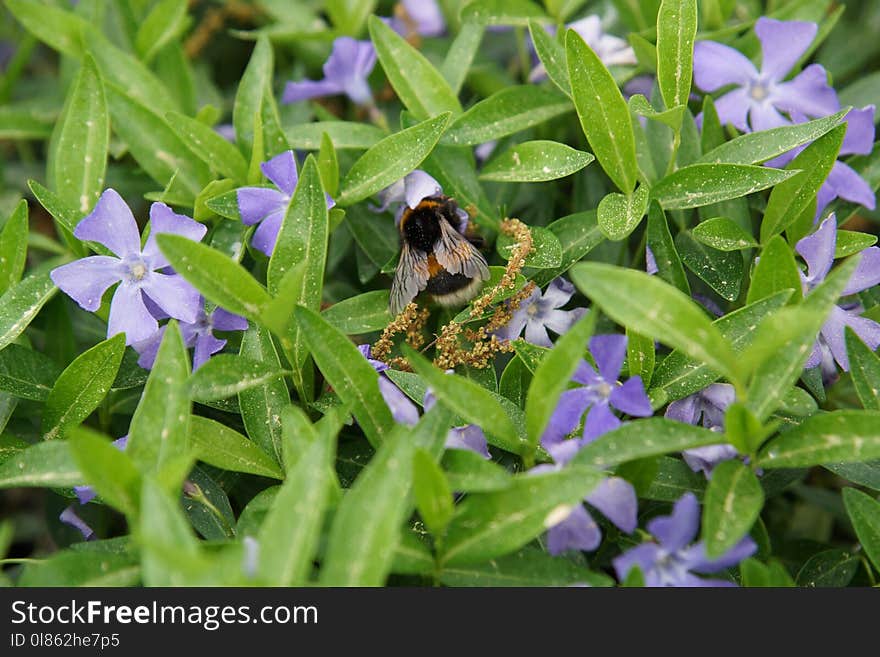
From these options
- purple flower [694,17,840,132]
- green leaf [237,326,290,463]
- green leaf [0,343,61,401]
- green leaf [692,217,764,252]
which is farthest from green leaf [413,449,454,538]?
purple flower [694,17,840,132]

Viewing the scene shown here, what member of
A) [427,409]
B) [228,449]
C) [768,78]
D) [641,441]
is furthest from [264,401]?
[768,78]

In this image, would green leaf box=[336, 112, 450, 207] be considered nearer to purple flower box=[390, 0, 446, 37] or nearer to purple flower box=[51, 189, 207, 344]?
purple flower box=[51, 189, 207, 344]

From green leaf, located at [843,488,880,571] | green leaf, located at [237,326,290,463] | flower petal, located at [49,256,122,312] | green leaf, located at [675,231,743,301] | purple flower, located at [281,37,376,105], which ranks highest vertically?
purple flower, located at [281,37,376,105]

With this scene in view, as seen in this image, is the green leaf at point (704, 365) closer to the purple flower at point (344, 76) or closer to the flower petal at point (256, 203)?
the flower petal at point (256, 203)

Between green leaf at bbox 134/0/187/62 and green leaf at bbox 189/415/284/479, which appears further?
green leaf at bbox 134/0/187/62

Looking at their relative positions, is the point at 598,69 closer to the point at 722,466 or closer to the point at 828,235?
the point at 828,235
